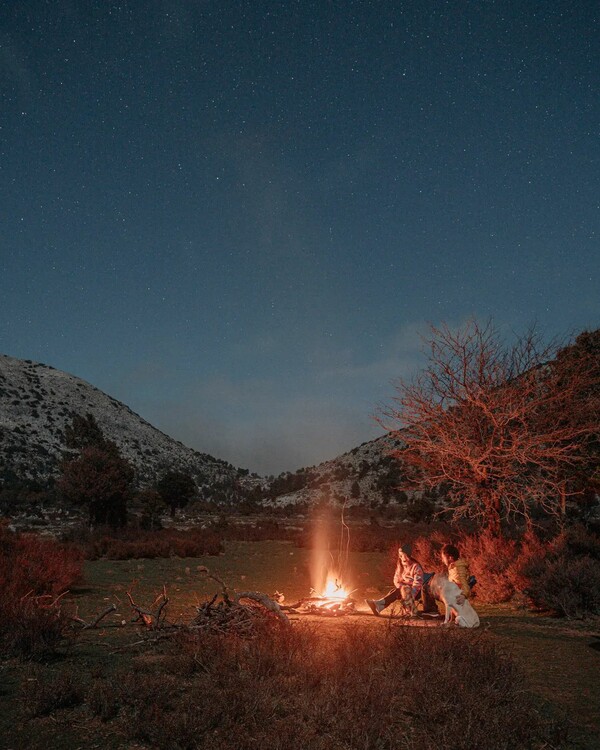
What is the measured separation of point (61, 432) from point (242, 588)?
65437 mm

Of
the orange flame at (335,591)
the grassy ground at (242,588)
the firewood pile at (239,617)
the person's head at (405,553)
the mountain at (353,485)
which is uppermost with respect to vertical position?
the mountain at (353,485)

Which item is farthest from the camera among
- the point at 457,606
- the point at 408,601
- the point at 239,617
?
the point at 408,601

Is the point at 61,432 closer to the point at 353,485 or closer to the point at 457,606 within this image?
the point at 353,485

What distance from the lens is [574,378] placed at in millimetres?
15812

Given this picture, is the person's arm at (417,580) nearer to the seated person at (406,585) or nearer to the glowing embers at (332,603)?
the seated person at (406,585)

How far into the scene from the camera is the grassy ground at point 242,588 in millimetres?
4648

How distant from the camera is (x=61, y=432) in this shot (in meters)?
73.9

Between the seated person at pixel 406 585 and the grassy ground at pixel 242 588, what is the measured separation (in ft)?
1.56

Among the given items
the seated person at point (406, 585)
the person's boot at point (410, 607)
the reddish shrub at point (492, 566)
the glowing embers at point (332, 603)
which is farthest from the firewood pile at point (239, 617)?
the reddish shrub at point (492, 566)

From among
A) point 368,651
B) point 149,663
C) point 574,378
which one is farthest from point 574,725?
point 574,378

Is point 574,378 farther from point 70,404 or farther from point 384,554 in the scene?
point 70,404

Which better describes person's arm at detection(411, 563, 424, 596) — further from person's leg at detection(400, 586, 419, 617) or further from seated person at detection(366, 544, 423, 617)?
person's leg at detection(400, 586, 419, 617)

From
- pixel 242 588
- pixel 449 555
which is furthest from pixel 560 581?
pixel 242 588

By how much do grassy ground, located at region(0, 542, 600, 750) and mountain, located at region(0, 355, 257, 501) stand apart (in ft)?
154
